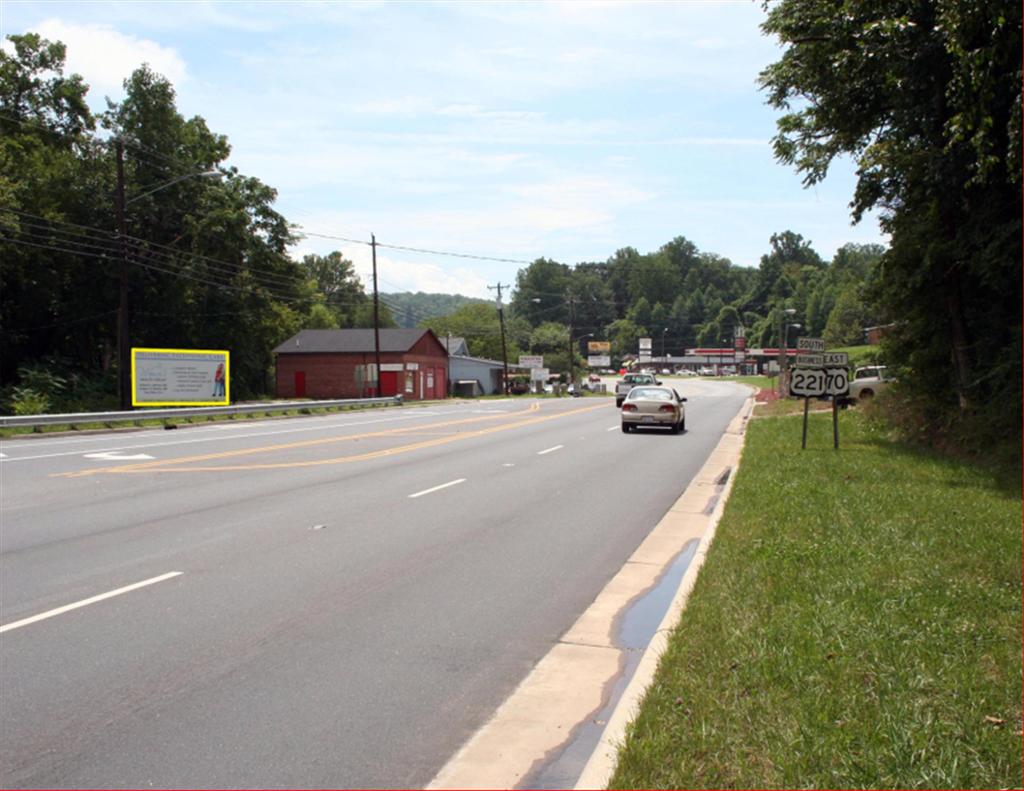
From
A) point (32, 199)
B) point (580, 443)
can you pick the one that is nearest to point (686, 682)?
point (580, 443)

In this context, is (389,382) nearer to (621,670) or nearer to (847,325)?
(621,670)

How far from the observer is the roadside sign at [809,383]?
19172 mm

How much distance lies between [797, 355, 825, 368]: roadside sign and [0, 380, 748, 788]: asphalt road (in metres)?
4.52

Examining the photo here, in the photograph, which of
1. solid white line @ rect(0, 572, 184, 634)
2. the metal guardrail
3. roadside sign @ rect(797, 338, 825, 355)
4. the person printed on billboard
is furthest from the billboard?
solid white line @ rect(0, 572, 184, 634)

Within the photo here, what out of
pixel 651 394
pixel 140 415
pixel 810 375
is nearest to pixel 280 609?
pixel 810 375

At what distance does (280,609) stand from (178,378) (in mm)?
33061

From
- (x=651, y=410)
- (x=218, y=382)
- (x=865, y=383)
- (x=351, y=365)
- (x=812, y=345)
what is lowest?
(x=651, y=410)

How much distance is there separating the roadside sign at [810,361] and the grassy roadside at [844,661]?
9.17 meters

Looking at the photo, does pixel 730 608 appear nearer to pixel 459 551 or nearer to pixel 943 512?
pixel 459 551

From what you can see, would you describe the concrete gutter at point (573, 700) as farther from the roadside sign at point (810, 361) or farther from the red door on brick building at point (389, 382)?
the red door on brick building at point (389, 382)

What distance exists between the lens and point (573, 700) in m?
5.65

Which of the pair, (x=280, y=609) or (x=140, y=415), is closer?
(x=280, y=609)

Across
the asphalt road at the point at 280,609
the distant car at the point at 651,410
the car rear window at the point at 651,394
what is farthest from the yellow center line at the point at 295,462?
the car rear window at the point at 651,394

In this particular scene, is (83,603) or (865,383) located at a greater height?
(865,383)
